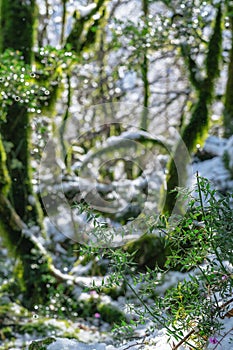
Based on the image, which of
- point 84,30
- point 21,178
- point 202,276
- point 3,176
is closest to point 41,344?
point 202,276

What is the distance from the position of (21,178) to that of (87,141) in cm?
175

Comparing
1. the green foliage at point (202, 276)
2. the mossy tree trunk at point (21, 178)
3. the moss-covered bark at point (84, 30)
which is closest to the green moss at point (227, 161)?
the moss-covered bark at point (84, 30)

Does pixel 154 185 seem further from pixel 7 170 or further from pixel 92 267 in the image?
pixel 7 170

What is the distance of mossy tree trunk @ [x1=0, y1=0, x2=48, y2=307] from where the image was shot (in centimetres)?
387

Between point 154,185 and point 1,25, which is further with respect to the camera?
point 154,185

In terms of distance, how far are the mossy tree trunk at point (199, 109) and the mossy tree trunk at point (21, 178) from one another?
3.81 ft

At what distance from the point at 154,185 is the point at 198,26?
1540mm

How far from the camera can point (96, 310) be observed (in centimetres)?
391

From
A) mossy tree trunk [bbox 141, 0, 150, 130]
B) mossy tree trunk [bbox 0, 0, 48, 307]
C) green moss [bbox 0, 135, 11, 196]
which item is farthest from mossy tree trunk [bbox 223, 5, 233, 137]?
green moss [bbox 0, 135, 11, 196]

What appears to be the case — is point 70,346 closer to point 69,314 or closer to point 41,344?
point 41,344

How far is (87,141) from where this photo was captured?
5.70m

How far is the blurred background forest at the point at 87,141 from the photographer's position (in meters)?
3.84

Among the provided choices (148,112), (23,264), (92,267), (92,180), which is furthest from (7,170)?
(148,112)

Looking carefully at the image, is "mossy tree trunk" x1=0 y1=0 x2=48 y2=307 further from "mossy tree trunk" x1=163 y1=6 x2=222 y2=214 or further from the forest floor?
"mossy tree trunk" x1=163 y1=6 x2=222 y2=214
